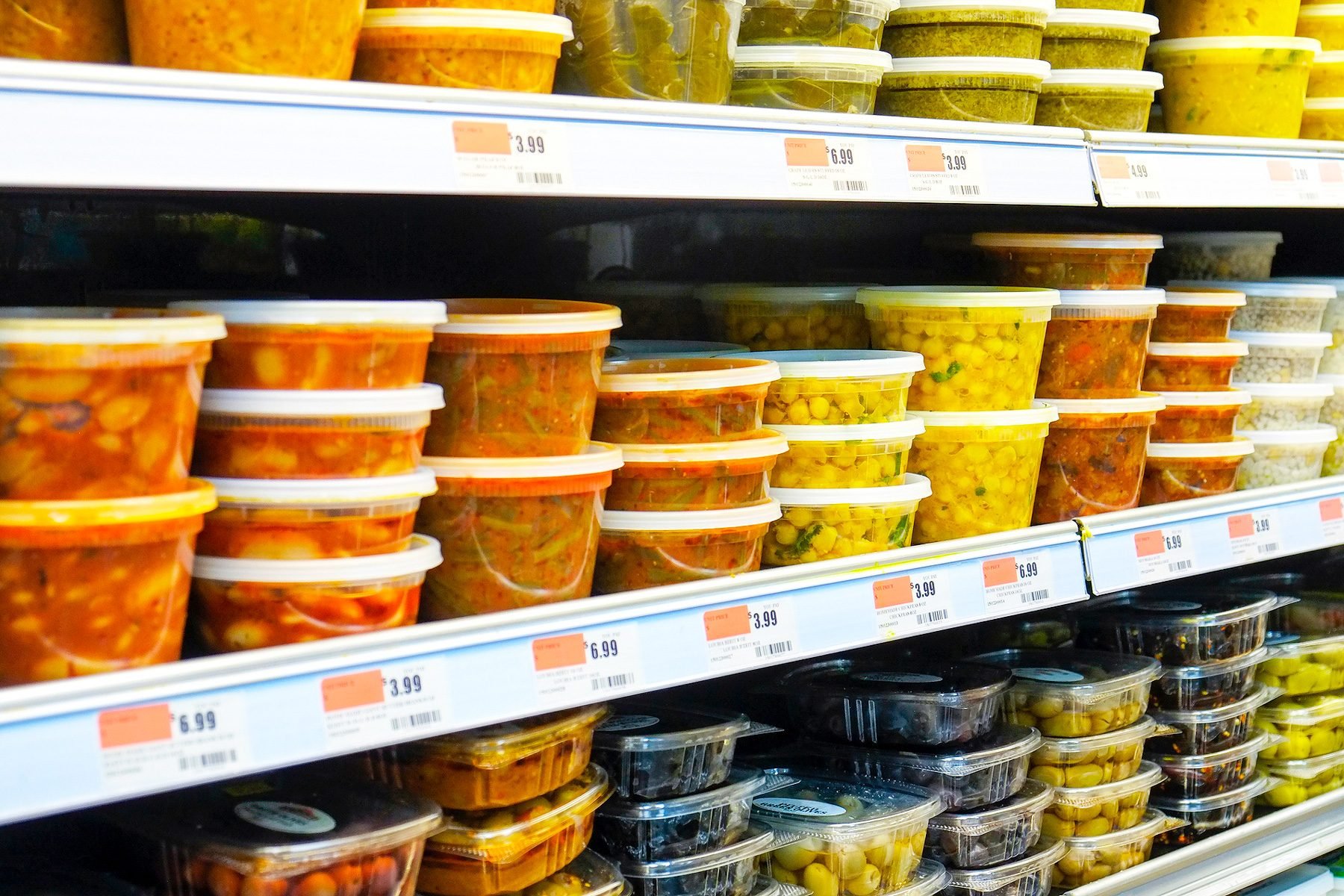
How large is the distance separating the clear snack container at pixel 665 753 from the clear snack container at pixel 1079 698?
1.72 ft

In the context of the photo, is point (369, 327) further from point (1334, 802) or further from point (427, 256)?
point (1334, 802)

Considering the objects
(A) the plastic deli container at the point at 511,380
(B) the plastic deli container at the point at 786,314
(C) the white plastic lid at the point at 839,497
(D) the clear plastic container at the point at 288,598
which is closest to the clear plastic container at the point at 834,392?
(C) the white plastic lid at the point at 839,497

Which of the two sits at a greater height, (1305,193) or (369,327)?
(1305,193)

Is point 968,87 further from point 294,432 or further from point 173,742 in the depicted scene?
point 173,742

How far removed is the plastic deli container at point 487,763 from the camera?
129 cm

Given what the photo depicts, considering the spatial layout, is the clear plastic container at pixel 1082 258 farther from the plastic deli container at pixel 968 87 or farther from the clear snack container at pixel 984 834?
the clear snack container at pixel 984 834

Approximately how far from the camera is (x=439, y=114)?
1.12m

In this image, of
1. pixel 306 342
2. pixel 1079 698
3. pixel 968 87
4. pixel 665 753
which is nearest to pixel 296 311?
pixel 306 342

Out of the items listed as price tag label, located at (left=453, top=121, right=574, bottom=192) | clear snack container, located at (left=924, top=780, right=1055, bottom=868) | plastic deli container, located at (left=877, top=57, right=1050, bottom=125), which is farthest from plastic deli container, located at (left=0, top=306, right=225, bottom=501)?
clear snack container, located at (left=924, top=780, right=1055, bottom=868)

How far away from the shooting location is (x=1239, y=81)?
1.92 meters

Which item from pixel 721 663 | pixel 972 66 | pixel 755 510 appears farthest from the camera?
pixel 972 66

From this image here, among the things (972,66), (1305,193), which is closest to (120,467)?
(972,66)

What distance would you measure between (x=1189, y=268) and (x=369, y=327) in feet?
4.86

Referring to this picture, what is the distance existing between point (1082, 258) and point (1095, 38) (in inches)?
11.0
